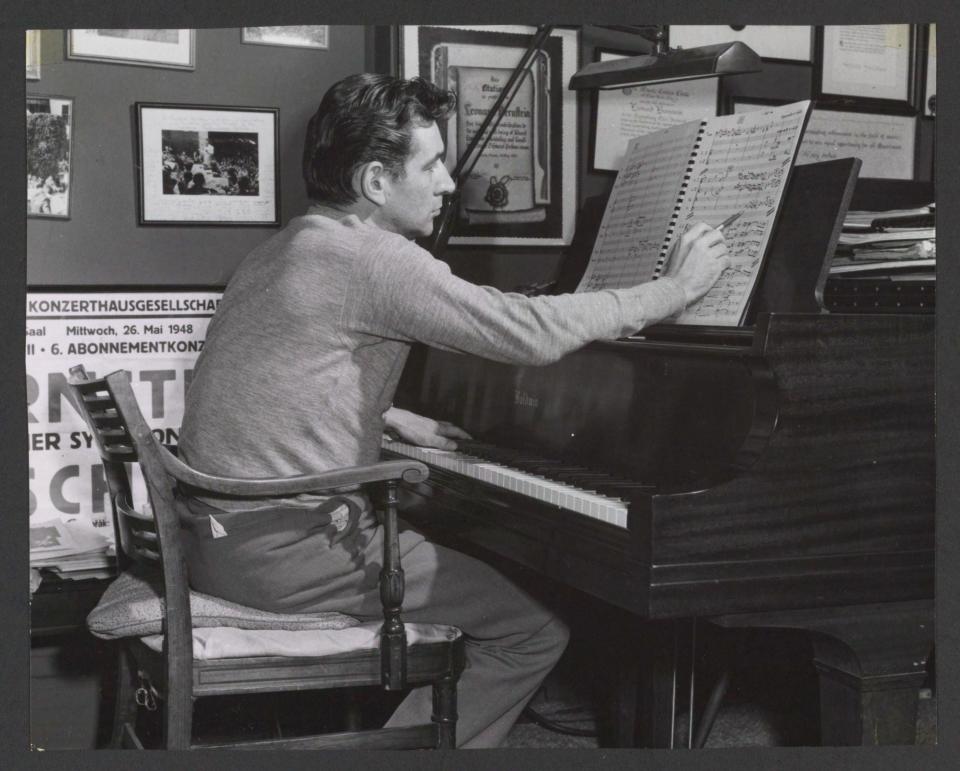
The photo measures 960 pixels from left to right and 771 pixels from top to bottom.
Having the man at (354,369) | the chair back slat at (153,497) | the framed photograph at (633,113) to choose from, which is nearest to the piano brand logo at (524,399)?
the man at (354,369)

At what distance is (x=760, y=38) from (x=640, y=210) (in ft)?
3.47

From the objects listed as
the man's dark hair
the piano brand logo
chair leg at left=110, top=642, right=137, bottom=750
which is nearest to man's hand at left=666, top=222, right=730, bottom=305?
the piano brand logo

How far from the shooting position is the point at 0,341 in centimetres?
204

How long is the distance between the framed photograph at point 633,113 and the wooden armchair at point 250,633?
5.00 feet

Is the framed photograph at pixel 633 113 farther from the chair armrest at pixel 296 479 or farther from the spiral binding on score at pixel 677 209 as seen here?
the chair armrest at pixel 296 479

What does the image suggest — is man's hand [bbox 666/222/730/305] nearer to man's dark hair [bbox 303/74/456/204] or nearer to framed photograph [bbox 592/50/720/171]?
man's dark hair [bbox 303/74/456/204]

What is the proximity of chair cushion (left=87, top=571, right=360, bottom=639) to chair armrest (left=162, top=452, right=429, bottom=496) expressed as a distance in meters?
0.25

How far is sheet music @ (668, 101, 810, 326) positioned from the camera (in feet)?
6.32

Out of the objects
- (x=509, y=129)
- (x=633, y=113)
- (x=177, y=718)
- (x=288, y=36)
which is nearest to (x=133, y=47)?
(x=288, y=36)

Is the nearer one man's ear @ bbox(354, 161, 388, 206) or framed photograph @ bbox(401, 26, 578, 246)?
man's ear @ bbox(354, 161, 388, 206)

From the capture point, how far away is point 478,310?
1842 mm

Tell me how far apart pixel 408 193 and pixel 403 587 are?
0.77 metres

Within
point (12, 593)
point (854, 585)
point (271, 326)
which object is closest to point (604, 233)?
point (271, 326)

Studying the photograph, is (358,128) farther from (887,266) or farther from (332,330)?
(887,266)
